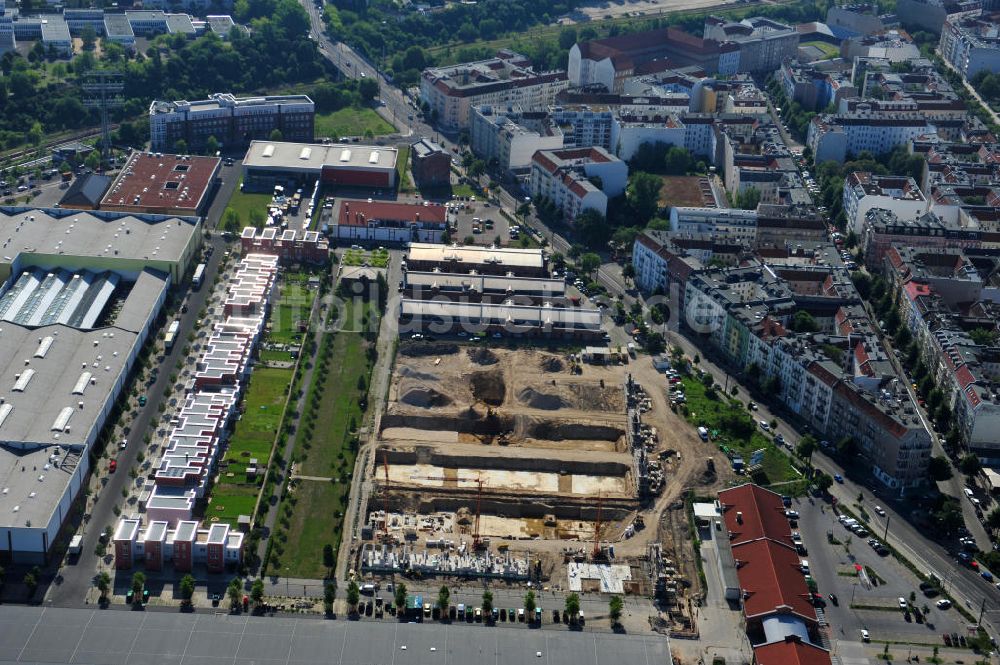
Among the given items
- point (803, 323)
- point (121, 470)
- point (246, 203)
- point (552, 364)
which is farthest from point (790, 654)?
point (246, 203)

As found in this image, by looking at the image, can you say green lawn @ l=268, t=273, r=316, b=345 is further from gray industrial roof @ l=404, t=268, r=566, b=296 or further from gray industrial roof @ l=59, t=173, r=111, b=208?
gray industrial roof @ l=59, t=173, r=111, b=208

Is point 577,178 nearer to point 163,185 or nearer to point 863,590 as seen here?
point 163,185

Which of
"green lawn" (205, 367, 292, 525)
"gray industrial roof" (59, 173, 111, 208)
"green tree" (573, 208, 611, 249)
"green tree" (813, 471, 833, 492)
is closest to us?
"green lawn" (205, 367, 292, 525)

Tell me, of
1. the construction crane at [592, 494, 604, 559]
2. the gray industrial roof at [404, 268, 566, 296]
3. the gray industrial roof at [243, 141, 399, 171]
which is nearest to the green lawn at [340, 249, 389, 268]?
the gray industrial roof at [404, 268, 566, 296]

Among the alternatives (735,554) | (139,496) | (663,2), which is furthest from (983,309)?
(663,2)

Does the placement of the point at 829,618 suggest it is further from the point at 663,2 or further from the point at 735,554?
the point at 663,2
